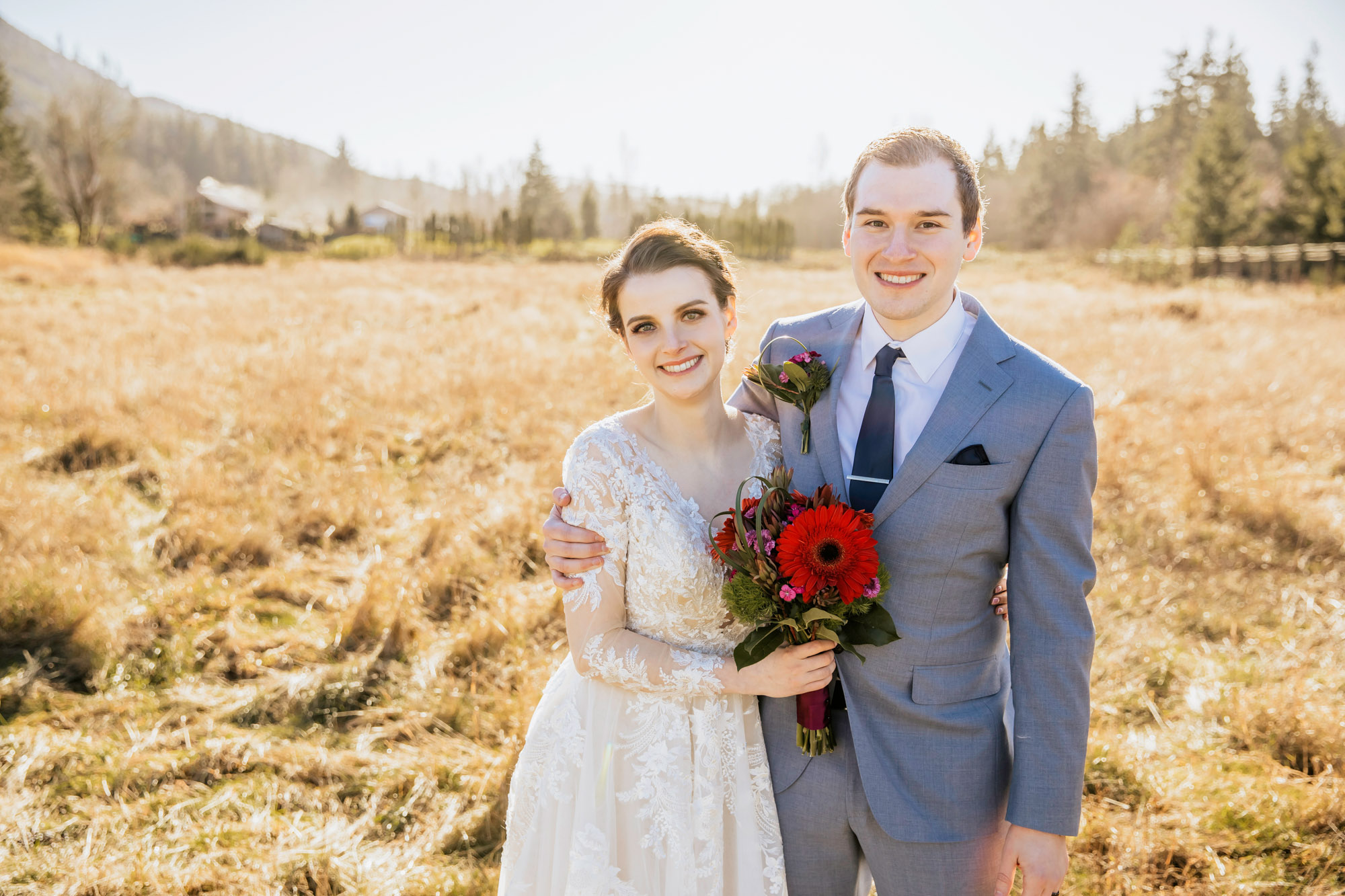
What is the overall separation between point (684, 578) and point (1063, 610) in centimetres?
102

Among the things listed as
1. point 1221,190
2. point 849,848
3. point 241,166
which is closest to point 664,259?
point 849,848

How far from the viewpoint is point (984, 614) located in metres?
2.19

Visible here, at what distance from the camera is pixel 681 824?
89.8 inches

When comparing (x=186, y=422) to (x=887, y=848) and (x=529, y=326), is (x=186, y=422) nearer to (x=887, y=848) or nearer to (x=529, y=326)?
(x=529, y=326)

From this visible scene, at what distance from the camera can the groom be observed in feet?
6.59

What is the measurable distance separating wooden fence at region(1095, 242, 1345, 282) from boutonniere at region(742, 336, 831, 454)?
90.9 ft

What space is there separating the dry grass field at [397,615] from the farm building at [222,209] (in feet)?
183

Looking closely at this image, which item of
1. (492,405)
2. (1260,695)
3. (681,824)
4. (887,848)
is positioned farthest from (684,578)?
(492,405)

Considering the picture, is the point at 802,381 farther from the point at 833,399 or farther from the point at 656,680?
the point at 656,680

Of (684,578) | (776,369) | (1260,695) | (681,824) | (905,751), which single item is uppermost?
(776,369)

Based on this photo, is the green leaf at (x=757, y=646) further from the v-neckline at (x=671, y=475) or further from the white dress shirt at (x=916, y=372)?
the white dress shirt at (x=916, y=372)

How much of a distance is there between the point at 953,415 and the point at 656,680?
1.11 meters

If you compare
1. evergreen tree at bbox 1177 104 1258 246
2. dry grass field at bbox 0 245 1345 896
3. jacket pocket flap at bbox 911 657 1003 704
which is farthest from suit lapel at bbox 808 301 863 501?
evergreen tree at bbox 1177 104 1258 246

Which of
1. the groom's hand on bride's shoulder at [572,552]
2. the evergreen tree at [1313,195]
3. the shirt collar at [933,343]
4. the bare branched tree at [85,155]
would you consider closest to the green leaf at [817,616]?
the groom's hand on bride's shoulder at [572,552]
